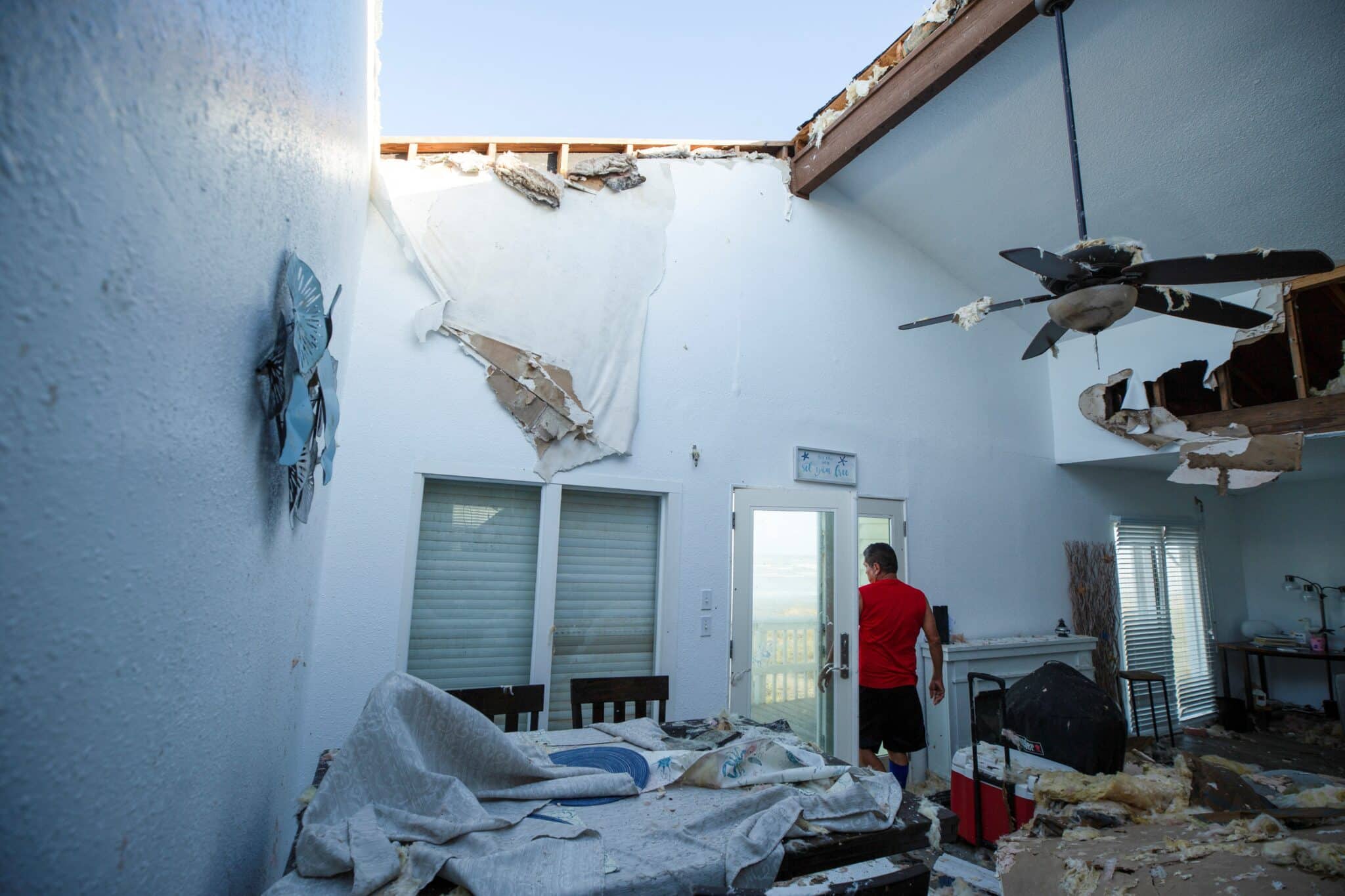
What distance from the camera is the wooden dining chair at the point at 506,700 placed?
109 inches

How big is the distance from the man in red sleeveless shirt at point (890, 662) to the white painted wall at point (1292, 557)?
5970 millimetres

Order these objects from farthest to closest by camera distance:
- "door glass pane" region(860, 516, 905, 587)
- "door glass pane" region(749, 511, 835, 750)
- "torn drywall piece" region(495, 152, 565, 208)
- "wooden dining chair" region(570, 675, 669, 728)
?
"door glass pane" region(860, 516, 905, 587)
"door glass pane" region(749, 511, 835, 750)
"torn drywall piece" region(495, 152, 565, 208)
"wooden dining chair" region(570, 675, 669, 728)

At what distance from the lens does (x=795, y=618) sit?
420 cm

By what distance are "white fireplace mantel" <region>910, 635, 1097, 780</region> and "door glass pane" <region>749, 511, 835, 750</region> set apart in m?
0.94

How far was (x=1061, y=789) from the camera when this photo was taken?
2.96 m

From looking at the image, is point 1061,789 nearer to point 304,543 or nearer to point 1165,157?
point 304,543

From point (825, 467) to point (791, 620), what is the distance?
109 centimetres

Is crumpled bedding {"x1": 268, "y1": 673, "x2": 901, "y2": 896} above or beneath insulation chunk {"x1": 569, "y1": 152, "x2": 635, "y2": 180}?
beneath

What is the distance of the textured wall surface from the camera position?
0.57 metres

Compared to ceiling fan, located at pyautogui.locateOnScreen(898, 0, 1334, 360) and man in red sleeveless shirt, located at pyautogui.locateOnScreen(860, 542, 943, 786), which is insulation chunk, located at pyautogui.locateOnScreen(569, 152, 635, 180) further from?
man in red sleeveless shirt, located at pyautogui.locateOnScreen(860, 542, 943, 786)

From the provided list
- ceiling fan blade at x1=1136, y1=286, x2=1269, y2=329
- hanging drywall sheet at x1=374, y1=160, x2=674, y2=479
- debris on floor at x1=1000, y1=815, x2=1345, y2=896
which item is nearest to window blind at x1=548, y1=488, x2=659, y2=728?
hanging drywall sheet at x1=374, y1=160, x2=674, y2=479

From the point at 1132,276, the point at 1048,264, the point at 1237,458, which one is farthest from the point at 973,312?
the point at 1237,458

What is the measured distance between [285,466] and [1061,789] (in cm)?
351

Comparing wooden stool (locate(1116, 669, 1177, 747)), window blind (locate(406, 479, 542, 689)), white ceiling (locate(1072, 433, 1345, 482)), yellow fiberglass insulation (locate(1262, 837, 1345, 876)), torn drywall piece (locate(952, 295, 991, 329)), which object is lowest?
wooden stool (locate(1116, 669, 1177, 747))
